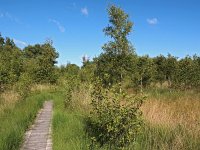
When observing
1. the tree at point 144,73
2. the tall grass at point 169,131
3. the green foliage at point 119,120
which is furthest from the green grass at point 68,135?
the tree at point 144,73

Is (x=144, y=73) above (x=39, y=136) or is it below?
above

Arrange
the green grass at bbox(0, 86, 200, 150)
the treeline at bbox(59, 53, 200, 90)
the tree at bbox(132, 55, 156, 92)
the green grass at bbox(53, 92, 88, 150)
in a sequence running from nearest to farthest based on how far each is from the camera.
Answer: the green grass at bbox(0, 86, 200, 150)
the green grass at bbox(53, 92, 88, 150)
the treeline at bbox(59, 53, 200, 90)
the tree at bbox(132, 55, 156, 92)

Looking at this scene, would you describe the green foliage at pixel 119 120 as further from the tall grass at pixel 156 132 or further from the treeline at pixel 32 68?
the treeline at pixel 32 68

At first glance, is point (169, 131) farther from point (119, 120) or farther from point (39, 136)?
point (39, 136)

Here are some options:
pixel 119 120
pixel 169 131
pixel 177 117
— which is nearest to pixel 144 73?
pixel 177 117

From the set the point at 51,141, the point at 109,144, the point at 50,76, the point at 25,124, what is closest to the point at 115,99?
the point at 109,144

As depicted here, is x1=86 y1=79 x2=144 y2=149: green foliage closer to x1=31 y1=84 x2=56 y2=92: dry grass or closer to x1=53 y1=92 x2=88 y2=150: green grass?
x1=53 y1=92 x2=88 y2=150: green grass

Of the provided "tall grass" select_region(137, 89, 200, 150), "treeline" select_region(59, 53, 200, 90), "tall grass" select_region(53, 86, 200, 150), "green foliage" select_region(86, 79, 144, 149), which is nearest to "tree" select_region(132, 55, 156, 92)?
"treeline" select_region(59, 53, 200, 90)

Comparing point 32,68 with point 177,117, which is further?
point 32,68

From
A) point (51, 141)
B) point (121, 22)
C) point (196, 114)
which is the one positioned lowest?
point (51, 141)

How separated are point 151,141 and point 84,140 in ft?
4.96

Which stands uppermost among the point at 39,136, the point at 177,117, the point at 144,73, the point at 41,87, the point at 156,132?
the point at 144,73

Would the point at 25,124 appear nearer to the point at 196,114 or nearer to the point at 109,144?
the point at 109,144

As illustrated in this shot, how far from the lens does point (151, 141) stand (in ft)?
22.4
